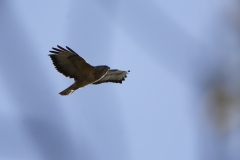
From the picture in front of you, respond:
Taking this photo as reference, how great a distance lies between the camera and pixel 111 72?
13.6m

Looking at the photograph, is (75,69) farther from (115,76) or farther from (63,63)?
(115,76)

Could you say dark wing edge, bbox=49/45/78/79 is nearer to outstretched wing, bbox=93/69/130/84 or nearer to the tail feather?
the tail feather

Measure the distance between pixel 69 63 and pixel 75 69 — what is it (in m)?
0.24

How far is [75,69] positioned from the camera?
12.2 metres

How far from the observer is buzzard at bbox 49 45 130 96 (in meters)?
11.9

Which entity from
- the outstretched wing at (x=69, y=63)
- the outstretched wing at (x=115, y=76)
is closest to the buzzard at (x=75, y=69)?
the outstretched wing at (x=69, y=63)

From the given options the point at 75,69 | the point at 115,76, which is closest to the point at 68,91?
the point at 75,69

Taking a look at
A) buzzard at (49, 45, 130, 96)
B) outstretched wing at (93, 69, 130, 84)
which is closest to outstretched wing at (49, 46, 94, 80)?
buzzard at (49, 45, 130, 96)

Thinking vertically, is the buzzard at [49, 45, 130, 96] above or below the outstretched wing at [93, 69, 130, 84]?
below

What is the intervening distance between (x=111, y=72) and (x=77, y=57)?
177 cm

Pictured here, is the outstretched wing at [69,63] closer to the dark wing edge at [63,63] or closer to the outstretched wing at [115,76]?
the dark wing edge at [63,63]

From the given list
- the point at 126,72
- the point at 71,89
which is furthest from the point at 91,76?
the point at 126,72

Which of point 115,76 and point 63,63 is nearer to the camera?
point 63,63

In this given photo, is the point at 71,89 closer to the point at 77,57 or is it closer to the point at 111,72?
the point at 77,57
